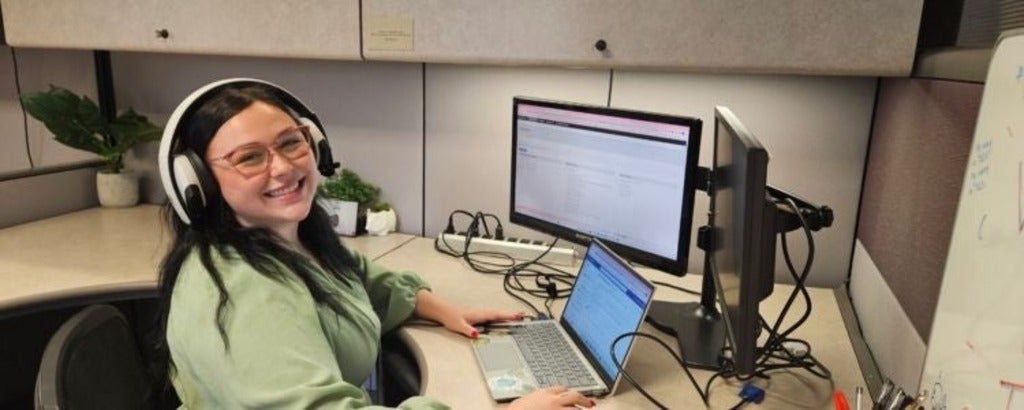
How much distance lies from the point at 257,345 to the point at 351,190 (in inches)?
41.5

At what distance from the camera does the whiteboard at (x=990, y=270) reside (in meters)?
0.51

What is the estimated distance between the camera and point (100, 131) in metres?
2.00

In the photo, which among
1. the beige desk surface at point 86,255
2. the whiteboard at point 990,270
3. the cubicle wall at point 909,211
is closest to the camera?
the whiteboard at point 990,270

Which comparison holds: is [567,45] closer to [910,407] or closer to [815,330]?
[815,330]

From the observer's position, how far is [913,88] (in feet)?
3.80

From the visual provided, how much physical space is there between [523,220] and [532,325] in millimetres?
349

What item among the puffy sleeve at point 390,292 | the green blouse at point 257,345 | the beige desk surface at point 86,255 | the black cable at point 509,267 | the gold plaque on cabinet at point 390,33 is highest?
the gold plaque on cabinet at point 390,33

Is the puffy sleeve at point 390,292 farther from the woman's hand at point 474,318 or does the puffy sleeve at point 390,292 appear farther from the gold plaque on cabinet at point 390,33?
the gold plaque on cabinet at point 390,33

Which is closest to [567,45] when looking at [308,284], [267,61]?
[308,284]

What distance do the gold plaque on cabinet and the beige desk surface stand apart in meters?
0.56

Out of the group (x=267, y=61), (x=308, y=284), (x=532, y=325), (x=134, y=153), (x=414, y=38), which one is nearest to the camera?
(x=308, y=284)

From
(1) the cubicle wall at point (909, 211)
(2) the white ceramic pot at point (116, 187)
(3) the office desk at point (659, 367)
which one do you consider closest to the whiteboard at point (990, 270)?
(1) the cubicle wall at point (909, 211)

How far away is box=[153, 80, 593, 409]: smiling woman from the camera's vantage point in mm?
855

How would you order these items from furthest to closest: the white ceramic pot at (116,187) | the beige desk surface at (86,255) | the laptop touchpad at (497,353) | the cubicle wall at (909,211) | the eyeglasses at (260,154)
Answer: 1. the white ceramic pot at (116,187)
2. the beige desk surface at (86,255)
3. the laptop touchpad at (497,353)
4. the eyeglasses at (260,154)
5. the cubicle wall at (909,211)
